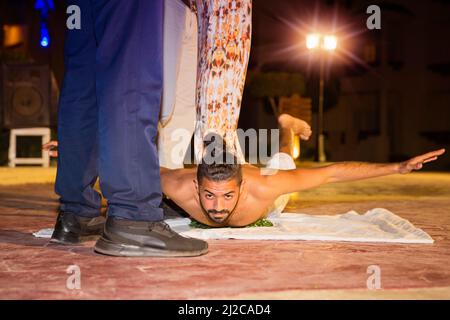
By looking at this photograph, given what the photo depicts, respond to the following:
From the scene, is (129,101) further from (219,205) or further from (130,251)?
(219,205)

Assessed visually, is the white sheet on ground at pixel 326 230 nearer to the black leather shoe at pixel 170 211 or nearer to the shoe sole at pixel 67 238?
the black leather shoe at pixel 170 211

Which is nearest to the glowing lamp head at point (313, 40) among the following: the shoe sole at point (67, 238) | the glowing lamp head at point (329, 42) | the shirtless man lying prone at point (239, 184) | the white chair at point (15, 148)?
the glowing lamp head at point (329, 42)

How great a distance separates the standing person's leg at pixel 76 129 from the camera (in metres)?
2.01

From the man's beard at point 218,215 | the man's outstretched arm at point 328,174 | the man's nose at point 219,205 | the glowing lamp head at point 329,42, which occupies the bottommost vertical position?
the man's beard at point 218,215

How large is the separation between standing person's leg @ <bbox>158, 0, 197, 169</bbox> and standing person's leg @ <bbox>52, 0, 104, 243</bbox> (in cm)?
97

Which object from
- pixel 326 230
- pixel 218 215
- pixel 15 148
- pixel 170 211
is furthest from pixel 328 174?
pixel 15 148

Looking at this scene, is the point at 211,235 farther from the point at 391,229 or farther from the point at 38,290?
the point at 38,290

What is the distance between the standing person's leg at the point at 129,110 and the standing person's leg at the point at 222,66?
1.05 metres

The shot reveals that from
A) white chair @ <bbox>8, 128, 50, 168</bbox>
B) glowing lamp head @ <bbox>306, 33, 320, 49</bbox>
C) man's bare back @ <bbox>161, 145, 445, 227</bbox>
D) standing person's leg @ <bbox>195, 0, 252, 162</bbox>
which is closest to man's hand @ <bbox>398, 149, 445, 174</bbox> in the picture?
man's bare back @ <bbox>161, 145, 445, 227</bbox>

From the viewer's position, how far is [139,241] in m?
1.74

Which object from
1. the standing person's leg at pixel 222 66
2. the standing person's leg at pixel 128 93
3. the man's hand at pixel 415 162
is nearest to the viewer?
the standing person's leg at pixel 128 93

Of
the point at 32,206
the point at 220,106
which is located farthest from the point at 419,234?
the point at 32,206

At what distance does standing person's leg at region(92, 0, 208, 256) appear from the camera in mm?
1680

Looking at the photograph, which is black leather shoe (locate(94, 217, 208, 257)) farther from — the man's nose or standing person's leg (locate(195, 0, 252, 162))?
standing person's leg (locate(195, 0, 252, 162))
